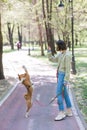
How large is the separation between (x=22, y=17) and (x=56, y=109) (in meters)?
47.1

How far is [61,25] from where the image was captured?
50156 millimetres

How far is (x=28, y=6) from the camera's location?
5100 cm

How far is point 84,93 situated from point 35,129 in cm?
663

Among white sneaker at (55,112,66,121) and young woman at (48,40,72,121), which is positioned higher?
young woman at (48,40,72,121)

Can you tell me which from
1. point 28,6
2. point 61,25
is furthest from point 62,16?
point 28,6

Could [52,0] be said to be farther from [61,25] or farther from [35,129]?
[35,129]

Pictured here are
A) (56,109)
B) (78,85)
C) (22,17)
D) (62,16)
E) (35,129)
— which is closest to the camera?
(35,129)

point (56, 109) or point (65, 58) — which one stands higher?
point (65, 58)

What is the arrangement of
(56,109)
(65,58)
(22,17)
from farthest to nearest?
(22,17) → (56,109) → (65,58)

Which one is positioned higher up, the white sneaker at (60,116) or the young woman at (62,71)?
the young woman at (62,71)

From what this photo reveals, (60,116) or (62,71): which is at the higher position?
(62,71)

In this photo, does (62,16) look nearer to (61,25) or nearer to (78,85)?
(61,25)

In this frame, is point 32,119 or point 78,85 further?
point 78,85

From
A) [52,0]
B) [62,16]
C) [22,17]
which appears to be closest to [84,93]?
[52,0]
